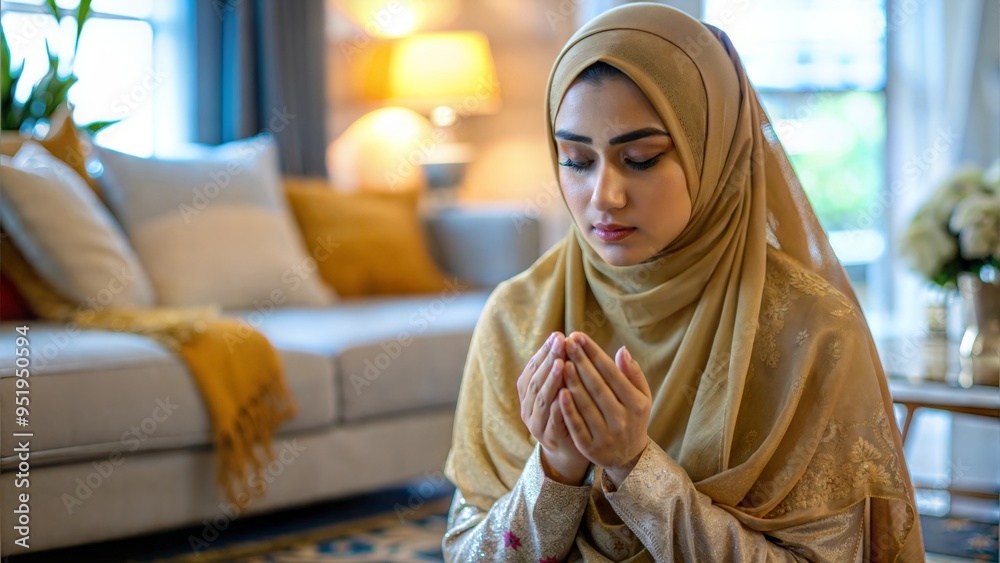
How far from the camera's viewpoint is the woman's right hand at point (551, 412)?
3.51ft

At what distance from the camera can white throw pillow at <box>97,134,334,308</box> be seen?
277cm

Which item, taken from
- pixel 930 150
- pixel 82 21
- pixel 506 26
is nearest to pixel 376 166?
pixel 506 26

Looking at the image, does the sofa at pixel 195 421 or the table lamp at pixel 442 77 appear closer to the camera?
the sofa at pixel 195 421

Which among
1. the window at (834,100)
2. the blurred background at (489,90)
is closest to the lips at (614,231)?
the blurred background at (489,90)

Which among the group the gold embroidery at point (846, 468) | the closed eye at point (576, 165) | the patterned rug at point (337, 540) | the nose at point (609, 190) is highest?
the closed eye at point (576, 165)

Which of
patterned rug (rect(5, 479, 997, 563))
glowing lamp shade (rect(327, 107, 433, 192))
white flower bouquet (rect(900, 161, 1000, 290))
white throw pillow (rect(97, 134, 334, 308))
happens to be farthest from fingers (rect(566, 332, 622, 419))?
glowing lamp shade (rect(327, 107, 433, 192))

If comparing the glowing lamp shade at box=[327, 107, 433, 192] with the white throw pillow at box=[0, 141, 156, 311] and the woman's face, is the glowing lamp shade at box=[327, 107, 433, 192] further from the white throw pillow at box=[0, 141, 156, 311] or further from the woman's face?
the woman's face

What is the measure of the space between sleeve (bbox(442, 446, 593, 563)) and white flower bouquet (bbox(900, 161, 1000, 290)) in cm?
160

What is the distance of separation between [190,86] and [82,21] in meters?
0.62

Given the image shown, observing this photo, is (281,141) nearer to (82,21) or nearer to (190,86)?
(190,86)

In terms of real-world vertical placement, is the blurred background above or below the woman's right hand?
above

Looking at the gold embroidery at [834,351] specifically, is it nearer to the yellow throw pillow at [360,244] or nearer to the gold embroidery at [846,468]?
the gold embroidery at [846,468]

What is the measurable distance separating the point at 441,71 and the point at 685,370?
2.93 metres

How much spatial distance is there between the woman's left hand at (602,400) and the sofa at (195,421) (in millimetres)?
1339
